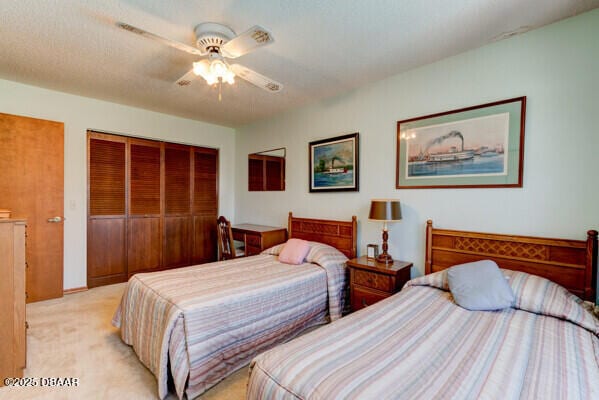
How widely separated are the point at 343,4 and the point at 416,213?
1.86 metres

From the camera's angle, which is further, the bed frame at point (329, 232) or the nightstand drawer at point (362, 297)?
the bed frame at point (329, 232)

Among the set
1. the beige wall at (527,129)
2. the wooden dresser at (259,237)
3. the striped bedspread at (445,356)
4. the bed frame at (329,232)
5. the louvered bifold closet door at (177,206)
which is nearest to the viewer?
the striped bedspread at (445,356)

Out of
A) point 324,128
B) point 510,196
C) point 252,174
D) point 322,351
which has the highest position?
point 324,128

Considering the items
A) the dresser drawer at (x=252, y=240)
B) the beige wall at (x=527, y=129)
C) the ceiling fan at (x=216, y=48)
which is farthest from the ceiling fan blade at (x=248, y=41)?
the dresser drawer at (x=252, y=240)

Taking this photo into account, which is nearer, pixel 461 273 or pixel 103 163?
pixel 461 273

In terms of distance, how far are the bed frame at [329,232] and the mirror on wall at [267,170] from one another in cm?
65

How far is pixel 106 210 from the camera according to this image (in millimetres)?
3740

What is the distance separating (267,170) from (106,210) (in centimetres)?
229

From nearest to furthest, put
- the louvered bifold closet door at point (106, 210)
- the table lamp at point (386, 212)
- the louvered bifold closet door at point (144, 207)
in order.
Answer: the table lamp at point (386, 212) < the louvered bifold closet door at point (106, 210) < the louvered bifold closet door at point (144, 207)

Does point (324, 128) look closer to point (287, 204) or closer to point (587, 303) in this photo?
point (287, 204)

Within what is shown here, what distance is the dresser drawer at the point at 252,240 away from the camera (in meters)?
3.79

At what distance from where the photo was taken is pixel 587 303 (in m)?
1.68

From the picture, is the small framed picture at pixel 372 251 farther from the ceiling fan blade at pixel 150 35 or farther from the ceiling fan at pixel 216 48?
the ceiling fan blade at pixel 150 35

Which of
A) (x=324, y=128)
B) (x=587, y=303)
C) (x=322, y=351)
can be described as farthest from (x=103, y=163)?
(x=587, y=303)
